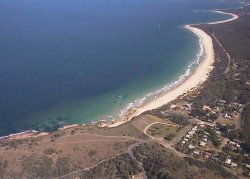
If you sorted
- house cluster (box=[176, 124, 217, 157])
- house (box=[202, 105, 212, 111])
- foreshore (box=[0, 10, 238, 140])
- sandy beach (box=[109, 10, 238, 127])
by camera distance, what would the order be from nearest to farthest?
house cluster (box=[176, 124, 217, 157])
foreshore (box=[0, 10, 238, 140])
house (box=[202, 105, 212, 111])
sandy beach (box=[109, 10, 238, 127])

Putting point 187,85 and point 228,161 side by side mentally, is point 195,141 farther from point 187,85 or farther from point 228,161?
point 187,85

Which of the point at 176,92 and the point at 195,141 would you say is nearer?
the point at 195,141

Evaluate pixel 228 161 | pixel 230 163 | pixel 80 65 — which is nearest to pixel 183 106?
pixel 228 161

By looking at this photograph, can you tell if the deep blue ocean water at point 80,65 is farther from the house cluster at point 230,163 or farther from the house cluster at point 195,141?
the house cluster at point 230,163

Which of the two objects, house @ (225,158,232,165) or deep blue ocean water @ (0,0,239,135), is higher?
deep blue ocean water @ (0,0,239,135)

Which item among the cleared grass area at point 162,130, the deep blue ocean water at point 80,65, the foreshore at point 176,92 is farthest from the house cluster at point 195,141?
the deep blue ocean water at point 80,65

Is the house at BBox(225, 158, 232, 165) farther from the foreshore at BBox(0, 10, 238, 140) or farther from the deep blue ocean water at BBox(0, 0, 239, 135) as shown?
the deep blue ocean water at BBox(0, 0, 239, 135)

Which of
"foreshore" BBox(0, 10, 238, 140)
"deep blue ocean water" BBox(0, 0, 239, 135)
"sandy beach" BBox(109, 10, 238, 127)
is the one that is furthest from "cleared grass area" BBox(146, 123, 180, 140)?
"deep blue ocean water" BBox(0, 0, 239, 135)

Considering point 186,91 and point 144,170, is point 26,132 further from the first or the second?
point 186,91
